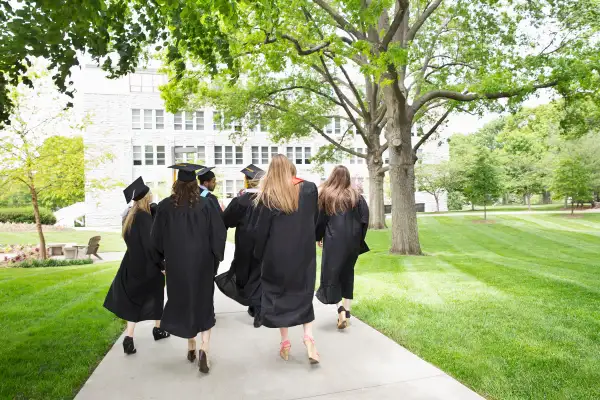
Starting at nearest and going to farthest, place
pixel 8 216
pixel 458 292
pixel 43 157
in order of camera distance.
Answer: pixel 458 292 < pixel 43 157 < pixel 8 216

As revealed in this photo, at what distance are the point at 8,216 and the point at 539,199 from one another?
7452 centimetres

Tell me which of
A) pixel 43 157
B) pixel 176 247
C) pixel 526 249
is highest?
pixel 43 157

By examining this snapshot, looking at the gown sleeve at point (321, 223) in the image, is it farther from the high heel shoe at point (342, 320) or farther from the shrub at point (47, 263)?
the shrub at point (47, 263)

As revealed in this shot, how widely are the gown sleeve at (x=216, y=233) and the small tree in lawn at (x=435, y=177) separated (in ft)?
152

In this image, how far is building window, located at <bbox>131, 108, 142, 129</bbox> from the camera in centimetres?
4381

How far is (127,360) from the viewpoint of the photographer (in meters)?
4.90

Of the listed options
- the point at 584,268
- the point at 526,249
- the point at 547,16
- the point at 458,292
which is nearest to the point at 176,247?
the point at 458,292

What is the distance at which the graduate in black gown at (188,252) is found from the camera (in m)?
4.75

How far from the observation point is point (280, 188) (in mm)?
4879

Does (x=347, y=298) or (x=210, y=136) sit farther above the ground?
(x=210, y=136)

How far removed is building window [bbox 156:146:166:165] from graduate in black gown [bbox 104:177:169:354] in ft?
131

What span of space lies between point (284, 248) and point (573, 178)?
34996 millimetres

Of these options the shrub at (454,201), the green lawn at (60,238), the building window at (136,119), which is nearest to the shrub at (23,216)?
the green lawn at (60,238)

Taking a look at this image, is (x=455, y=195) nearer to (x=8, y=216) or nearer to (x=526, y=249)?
(x=526, y=249)
